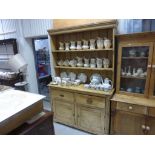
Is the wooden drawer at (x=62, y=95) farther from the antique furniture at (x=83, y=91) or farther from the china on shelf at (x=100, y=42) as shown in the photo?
the china on shelf at (x=100, y=42)

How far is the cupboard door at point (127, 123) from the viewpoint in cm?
191

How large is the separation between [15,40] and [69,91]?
2.05 metres

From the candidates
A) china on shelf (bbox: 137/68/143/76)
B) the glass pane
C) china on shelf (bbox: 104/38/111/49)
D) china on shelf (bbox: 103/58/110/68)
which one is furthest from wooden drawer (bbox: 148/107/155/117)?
china on shelf (bbox: 104/38/111/49)

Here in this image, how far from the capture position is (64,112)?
2557 millimetres

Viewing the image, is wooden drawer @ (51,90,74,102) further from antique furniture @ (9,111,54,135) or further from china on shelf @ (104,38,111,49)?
antique furniture @ (9,111,54,135)

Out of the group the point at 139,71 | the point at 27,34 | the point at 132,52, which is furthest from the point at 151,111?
the point at 27,34

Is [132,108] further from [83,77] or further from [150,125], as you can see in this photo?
[83,77]

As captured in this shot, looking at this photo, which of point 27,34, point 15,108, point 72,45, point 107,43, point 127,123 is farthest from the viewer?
point 27,34

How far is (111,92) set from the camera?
209cm

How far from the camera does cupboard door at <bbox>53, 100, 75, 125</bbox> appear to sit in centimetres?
247

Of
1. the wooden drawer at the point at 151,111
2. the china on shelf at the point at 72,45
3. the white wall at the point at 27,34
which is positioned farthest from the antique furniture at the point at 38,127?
the white wall at the point at 27,34

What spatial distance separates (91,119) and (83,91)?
48cm
